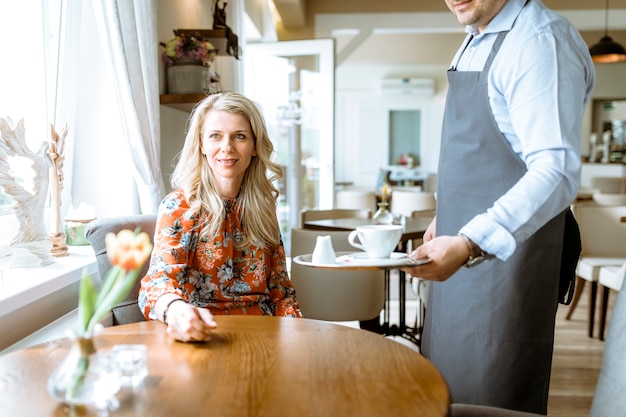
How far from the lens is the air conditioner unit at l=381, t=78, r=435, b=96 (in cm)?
1197

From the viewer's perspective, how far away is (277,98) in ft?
20.8

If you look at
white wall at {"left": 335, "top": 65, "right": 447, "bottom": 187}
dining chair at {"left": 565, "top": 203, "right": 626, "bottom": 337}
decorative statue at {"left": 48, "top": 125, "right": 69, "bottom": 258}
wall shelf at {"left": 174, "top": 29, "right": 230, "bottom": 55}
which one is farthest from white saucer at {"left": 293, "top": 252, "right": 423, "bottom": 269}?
white wall at {"left": 335, "top": 65, "right": 447, "bottom": 187}

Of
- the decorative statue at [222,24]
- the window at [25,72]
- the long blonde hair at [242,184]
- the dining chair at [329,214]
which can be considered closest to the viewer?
the long blonde hair at [242,184]

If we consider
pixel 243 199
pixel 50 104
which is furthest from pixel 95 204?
pixel 243 199

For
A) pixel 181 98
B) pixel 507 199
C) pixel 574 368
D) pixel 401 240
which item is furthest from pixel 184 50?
pixel 574 368

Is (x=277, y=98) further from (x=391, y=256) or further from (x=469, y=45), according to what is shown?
(x=391, y=256)

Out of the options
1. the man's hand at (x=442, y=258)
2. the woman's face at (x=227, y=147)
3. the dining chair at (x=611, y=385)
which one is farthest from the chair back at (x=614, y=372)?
the woman's face at (x=227, y=147)

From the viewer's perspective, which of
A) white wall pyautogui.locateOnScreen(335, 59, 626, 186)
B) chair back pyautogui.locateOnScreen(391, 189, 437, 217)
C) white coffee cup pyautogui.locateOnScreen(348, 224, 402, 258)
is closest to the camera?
white coffee cup pyautogui.locateOnScreen(348, 224, 402, 258)

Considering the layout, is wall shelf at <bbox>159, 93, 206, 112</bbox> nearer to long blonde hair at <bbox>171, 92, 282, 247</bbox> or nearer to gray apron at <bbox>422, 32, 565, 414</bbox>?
long blonde hair at <bbox>171, 92, 282, 247</bbox>

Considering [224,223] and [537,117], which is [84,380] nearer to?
[224,223]

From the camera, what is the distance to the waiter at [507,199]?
1.27 meters

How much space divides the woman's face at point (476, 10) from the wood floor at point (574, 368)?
201 centimetres

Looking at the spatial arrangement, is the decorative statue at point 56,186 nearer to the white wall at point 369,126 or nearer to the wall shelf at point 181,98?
the wall shelf at point 181,98

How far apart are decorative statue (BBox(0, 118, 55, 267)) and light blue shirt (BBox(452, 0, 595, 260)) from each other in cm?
134
